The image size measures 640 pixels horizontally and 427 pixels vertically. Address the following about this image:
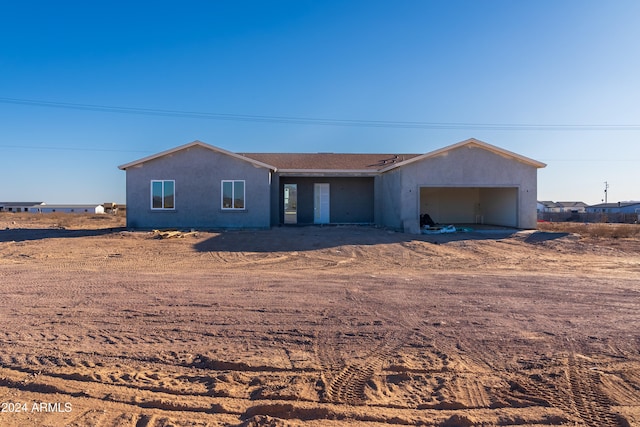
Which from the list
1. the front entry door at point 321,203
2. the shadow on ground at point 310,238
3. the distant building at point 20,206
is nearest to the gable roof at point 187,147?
the shadow on ground at point 310,238

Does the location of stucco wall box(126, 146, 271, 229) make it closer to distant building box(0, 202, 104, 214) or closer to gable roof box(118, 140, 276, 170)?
gable roof box(118, 140, 276, 170)

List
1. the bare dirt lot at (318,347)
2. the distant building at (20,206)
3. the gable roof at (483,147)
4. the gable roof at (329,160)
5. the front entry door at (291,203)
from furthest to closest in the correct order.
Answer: the distant building at (20,206) < the front entry door at (291,203) < the gable roof at (329,160) < the gable roof at (483,147) < the bare dirt lot at (318,347)

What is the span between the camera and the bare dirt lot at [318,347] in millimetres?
3709

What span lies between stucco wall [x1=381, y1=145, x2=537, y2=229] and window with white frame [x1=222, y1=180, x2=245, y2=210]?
23.7ft

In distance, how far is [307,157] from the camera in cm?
2658

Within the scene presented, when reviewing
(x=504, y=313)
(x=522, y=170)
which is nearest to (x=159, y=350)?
(x=504, y=313)

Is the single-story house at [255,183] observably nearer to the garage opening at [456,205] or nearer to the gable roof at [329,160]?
the gable roof at [329,160]

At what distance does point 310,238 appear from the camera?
1678cm

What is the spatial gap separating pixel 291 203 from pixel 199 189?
18.5 feet

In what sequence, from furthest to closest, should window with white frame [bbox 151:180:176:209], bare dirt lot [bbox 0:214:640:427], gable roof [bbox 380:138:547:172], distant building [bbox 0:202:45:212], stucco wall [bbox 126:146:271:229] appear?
distant building [bbox 0:202:45:212] < window with white frame [bbox 151:180:176:209] < stucco wall [bbox 126:146:271:229] < gable roof [bbox 380:138:547:172] < bare dirt lot [bbox 0:214:640:427]

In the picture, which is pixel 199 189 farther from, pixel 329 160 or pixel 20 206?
pixel 20 206

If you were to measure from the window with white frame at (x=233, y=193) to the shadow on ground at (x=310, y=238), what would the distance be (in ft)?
6.28

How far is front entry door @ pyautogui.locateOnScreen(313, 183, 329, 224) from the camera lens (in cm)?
2422

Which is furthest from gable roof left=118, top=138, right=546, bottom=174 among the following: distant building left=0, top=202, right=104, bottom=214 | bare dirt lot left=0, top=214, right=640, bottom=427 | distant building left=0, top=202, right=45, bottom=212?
distant building left=0, top=202, right=45, bottom=212
